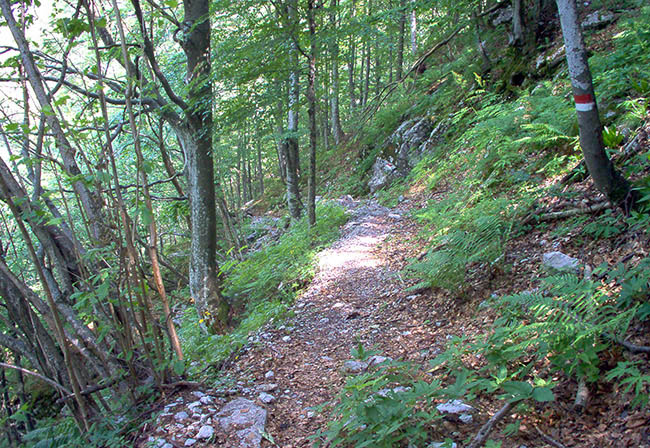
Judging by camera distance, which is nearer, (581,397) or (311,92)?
(581,397)

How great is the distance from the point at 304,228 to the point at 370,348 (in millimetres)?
6085

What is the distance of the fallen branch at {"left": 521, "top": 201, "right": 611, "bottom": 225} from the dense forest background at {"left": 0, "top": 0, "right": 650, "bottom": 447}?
0.06 feet

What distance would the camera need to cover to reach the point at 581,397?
6.72 feet

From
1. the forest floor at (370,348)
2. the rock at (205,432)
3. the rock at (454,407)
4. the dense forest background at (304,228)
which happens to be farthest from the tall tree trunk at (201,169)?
the rock at (454,407)

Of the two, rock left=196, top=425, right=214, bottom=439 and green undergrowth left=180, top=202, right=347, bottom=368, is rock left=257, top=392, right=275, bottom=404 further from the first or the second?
green undergrowth left=180, top=202, right=347, bottom=368

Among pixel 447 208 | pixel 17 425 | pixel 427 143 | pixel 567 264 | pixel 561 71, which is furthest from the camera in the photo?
→ pixel 427 143

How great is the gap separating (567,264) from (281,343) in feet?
9.84

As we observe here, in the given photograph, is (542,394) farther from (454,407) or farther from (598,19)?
(598,19)

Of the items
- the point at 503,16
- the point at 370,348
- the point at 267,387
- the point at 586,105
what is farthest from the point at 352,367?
the point at 503,16

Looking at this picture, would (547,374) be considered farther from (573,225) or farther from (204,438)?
(204,438)

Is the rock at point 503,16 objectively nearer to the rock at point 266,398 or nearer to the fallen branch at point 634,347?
the fallen branch at point 634,347

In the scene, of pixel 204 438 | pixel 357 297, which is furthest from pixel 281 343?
pixel 204 438

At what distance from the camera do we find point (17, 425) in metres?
4.14

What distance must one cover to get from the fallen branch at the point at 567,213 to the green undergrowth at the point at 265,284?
3.32 meters
